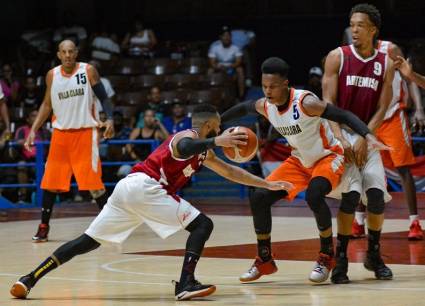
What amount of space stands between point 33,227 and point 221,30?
967 cm

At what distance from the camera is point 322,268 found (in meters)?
7.25

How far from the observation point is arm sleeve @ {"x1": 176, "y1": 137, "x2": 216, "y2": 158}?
656 cm

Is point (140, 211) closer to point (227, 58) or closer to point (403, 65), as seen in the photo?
point (403, 65)

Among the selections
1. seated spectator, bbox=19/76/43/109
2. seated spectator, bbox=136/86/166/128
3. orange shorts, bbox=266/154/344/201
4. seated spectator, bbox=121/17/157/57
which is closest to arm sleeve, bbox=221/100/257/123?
orange shorts, bbox=266/154/344/201

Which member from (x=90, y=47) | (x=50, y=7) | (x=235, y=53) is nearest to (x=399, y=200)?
(x=235, y=53)

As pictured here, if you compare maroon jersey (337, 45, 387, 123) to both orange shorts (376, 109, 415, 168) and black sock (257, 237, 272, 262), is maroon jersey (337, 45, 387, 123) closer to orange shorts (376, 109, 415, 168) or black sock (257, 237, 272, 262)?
black sock (257, 237, 272, 262)

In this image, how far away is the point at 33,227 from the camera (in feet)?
41.2

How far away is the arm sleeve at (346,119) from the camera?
7.00 meters

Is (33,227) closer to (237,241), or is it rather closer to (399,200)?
(237,241)

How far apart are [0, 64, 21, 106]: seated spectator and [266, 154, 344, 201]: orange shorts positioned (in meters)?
12.6

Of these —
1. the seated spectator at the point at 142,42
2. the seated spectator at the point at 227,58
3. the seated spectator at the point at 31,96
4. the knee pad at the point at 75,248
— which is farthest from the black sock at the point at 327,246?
the seated spectator at the point at 142,42

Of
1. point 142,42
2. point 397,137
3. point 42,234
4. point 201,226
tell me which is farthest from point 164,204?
point 142,42

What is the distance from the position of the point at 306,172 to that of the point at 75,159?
4.08m

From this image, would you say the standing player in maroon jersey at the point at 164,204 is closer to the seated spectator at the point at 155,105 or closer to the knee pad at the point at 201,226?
the knee pad at the point at 201,226
